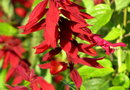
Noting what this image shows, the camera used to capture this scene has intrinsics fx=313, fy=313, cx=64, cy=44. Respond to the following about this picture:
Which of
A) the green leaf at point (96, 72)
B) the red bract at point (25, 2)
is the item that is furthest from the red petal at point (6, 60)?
the red bract at point (25, 2)

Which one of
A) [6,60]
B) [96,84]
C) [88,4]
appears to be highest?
[88,4]

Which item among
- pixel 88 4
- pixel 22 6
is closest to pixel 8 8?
pixel 22 6

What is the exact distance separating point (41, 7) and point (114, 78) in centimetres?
58

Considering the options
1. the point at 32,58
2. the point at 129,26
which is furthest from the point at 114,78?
the point at 32,58

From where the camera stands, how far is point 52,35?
0.82 meters

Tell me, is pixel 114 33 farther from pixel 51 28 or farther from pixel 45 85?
pixel 51 28

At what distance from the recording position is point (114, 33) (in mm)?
1270

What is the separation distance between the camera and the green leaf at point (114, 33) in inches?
49.4

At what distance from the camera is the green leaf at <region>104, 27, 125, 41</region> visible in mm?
1254

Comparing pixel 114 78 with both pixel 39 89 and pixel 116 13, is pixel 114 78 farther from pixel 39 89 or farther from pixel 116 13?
pixel 39 89

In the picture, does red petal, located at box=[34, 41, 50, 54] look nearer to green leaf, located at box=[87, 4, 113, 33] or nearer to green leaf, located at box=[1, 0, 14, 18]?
green leaf, located at box=[87, 4, 113, 33]

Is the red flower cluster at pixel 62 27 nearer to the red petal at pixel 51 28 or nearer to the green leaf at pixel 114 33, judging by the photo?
the red petal at pixel 51 28

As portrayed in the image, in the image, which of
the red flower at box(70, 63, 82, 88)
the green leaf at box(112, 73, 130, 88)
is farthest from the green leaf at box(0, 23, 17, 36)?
the red flower at box(70, 63, 82, 88)

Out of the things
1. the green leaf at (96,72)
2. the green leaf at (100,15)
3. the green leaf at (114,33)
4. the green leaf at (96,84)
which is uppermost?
the green leaf at (100,15)
